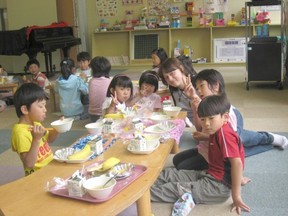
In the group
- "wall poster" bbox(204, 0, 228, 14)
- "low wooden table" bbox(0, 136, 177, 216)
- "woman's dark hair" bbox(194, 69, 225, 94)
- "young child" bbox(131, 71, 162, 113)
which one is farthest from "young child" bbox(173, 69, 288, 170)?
"wall poster" bbox(204, 0, 228, 14)

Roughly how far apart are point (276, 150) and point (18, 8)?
782 cm

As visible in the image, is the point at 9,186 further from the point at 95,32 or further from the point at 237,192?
the point at 95,32

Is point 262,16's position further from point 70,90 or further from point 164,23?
point 70,90

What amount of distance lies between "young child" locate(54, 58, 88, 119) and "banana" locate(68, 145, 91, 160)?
9.46 feet

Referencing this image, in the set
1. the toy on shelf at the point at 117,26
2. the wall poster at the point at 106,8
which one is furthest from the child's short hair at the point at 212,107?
the wall poster at the point at 106,8

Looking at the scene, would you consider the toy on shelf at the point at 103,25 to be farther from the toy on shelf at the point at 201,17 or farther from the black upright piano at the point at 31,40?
the toy on shelf at the point at 201,17

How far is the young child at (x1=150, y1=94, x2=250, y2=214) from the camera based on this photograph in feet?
7.00

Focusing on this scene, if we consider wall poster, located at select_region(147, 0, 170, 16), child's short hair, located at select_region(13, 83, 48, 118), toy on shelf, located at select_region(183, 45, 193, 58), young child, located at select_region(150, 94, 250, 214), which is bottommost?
young child, located at select_region(150, 94, 250, 214)

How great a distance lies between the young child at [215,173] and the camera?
2.13m

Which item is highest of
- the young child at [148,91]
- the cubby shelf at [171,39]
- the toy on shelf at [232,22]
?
the toy on shelf at [232,22]

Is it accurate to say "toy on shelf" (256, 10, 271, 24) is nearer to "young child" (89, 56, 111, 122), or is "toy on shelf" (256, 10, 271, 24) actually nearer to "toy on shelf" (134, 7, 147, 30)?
"toy on shelf" (134, 7, 147, 30)

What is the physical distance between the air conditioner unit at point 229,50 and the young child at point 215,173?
6626 mm

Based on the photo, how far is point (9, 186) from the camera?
1608 mm

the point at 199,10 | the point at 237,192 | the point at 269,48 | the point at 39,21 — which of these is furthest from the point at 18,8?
the point at 237,192
